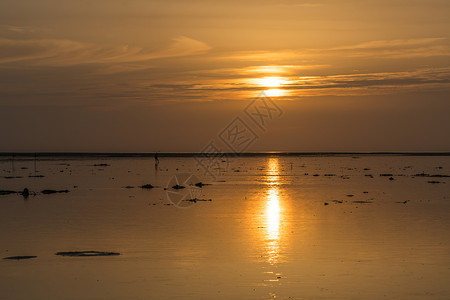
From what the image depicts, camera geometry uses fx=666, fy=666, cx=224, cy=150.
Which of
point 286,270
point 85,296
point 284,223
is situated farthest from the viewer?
point 284,223

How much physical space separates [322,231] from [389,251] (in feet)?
17.5

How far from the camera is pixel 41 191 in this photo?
51.0 meters

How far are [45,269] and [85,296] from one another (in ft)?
11.7

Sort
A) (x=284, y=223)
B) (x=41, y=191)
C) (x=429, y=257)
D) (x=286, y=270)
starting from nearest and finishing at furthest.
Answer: (x=286, y=270) < (x=429, y=257) < (x=284, y=223) < (x=41, y=191)

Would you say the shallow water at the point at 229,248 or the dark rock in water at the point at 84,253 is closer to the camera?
the shallow water at the point at 229,248

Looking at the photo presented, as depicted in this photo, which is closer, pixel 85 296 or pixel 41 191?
pixel 85 296

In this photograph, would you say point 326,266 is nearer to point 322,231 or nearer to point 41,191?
point 322,231

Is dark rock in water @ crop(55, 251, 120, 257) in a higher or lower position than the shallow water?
higher

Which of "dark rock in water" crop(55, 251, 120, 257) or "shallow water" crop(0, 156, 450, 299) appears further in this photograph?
"dark rock in water" crop(55, 251, 120, 257)

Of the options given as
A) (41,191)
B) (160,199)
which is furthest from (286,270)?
(41,191)

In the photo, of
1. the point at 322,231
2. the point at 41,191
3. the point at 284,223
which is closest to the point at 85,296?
the point at 322,231

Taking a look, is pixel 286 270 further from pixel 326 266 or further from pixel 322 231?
pixel 322 231

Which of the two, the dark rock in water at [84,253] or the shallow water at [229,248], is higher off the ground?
the dark rock in water at [84,253]

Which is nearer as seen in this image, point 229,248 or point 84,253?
point 84,253
